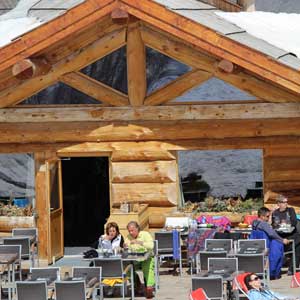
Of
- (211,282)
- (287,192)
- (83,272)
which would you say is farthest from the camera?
(287,192)

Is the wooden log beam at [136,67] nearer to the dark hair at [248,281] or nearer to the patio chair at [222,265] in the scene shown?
the patio chair at [222,265]

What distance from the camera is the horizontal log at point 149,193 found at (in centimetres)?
2094

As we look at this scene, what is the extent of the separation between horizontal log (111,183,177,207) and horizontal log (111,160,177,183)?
9 centimetres

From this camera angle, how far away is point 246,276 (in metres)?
14.9

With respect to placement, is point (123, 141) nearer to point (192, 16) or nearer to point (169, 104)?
point (169, 104)

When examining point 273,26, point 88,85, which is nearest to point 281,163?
point 273,26

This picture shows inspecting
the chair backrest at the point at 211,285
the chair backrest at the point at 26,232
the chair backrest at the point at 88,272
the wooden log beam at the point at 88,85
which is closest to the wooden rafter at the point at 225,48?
the wooden log beam at the point at 88,85

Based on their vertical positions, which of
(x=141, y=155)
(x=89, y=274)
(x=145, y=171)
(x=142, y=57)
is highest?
(x=142, y=57)

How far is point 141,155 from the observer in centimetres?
2094

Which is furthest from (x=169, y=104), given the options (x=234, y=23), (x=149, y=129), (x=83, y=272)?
(x=83, y=272)

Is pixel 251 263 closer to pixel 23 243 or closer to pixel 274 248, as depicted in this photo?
pixel 274 248

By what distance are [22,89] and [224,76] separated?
367 cm

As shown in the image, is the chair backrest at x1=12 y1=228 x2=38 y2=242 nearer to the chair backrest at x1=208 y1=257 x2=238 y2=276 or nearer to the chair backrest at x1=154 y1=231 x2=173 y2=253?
the chair backrest at x1=154 y1=231 x2=173 y2=253

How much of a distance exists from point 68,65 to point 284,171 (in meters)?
4.29
